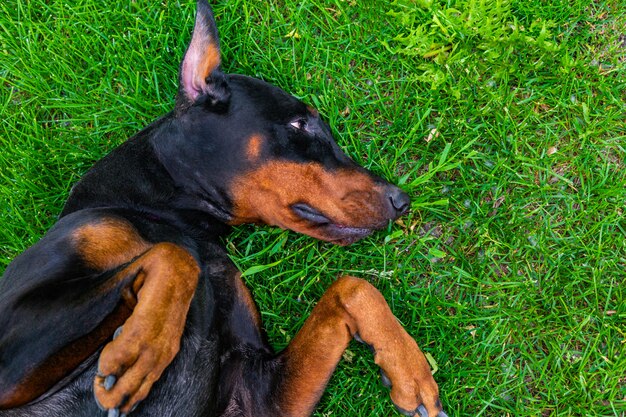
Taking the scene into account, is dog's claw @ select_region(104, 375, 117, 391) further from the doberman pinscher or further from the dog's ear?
the dog's ear

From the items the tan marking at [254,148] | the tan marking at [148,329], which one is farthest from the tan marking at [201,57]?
the tan marking at [148,329]

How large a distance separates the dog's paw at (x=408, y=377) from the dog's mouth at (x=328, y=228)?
2.24ft

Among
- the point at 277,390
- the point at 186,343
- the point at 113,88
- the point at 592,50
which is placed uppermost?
the point at 113,88

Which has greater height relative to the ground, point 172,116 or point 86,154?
point 172,116

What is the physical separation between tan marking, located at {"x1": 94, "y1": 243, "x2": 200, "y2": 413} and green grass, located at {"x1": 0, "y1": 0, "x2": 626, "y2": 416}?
112cm

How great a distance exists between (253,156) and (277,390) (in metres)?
1.40

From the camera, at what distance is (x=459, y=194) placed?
13.9 ft

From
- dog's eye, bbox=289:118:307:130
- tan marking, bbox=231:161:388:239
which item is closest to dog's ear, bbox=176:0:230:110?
dog's eye, bbox=289:118:307:130

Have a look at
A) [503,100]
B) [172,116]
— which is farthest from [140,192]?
[503,100]

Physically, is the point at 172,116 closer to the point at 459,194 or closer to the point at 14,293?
the point at 14,293

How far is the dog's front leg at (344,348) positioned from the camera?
338 centimetres

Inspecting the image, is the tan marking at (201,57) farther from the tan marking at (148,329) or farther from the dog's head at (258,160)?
the tan marking at (148,329)

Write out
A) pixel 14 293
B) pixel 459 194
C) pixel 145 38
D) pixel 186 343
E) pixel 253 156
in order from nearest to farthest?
pixel 14 293, pixel 186 343, pixel 253 156, pixel 459 194, pixel 145 38

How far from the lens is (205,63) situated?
354 cm
